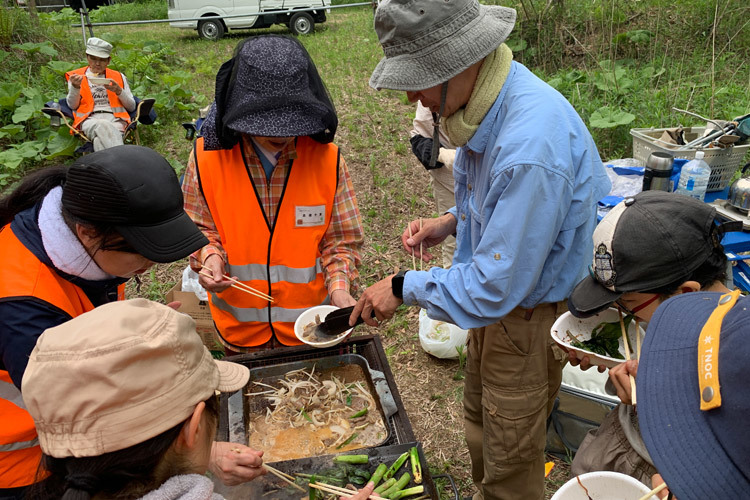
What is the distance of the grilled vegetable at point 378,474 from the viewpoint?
1896mm

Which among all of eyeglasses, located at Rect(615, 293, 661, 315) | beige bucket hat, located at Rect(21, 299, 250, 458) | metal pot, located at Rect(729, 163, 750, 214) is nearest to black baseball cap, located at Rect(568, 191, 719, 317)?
eyeglasses, located at Rect(615, 293, 661, 315)

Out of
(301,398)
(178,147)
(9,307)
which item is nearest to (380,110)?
(178,147)

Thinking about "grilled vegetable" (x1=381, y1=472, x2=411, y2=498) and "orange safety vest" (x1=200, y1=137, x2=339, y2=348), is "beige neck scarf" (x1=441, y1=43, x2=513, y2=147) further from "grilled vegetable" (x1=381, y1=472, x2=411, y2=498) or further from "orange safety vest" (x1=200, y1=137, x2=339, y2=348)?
"grilled vegetable" (x1=381, y1=472, x2=411, y2=498)

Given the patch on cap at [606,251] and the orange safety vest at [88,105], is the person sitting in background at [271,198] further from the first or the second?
the orange safety vest at [88,105]

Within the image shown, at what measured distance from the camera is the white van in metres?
16.1

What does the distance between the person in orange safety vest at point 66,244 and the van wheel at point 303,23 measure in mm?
15799

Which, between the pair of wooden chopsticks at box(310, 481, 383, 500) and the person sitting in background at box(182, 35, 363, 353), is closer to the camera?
the pair of wooden chopsticks at box(310, 481, 383, 500)

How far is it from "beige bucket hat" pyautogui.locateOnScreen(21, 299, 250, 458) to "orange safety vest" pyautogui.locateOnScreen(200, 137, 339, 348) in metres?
1.41

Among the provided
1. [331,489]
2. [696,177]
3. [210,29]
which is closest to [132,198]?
[331,489]

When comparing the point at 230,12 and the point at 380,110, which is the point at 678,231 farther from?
the point at 230,12

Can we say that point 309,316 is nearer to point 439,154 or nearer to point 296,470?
point 296,470

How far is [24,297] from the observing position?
1550mm

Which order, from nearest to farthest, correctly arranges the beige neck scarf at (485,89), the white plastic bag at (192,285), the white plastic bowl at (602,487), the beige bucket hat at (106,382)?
the beige bucket hat at (106,382) → the white plastic bowl at (602,487) → the beige neck scarf at (485,89) → the white plastic bag at (192,285)

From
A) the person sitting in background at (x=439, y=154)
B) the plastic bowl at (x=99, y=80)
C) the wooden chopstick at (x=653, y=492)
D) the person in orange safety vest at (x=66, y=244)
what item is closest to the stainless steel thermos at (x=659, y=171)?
the person sitting in background at (x=439, y=154)
